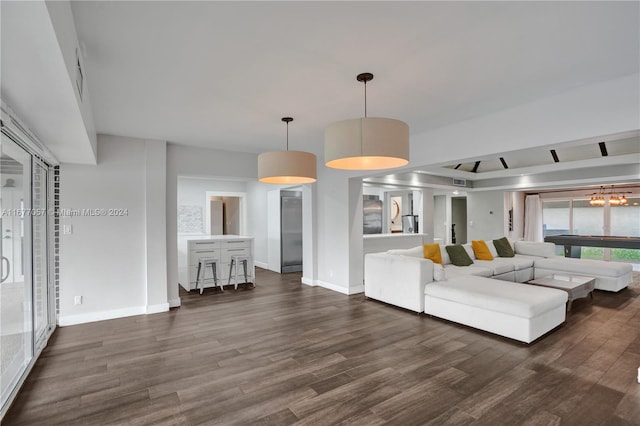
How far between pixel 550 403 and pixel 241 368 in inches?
98.5

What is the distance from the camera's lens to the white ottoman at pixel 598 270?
5.73m

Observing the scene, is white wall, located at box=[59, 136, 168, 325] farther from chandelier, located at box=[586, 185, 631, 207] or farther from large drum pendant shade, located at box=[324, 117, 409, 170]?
chandelier, located at box=[586, 185, 631, 207]

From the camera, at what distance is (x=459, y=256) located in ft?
19.7

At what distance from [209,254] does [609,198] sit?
10.2m

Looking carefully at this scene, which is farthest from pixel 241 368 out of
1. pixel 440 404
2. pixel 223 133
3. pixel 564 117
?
pixel 564 117

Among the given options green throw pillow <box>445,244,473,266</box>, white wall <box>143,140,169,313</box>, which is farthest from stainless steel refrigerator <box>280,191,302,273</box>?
green throw pillow <box>445,244,473,266</box>

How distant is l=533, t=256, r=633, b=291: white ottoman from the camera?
573 centimetres

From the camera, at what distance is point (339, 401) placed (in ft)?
8.14

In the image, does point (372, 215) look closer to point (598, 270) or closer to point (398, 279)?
point (398, 279)

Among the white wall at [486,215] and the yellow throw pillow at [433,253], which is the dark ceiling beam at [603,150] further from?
the yellow throw pillow at [433,253]

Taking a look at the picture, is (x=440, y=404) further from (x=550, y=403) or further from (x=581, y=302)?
(x=581, y=302)

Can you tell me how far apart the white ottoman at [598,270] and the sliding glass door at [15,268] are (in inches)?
311

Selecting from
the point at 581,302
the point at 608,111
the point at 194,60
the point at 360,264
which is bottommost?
the point at 581,302

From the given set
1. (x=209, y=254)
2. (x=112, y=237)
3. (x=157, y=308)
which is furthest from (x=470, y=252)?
(x=112, y=237)
